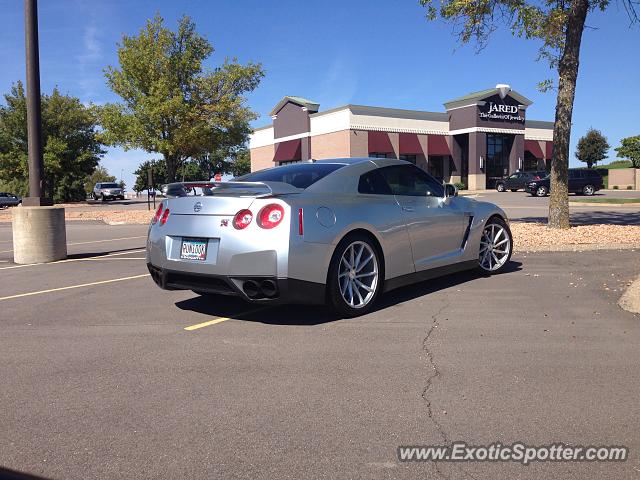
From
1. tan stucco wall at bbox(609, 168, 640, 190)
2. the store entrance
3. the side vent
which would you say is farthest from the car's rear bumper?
tan stucco wall at bbox(609, 168, 640, 190)

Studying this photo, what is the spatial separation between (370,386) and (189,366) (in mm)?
1391

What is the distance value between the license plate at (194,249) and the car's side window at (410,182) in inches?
86.6

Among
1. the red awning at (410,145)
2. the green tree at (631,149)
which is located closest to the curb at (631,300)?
the red awning at (410,145)

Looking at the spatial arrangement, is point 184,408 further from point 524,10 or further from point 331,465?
point 524,10

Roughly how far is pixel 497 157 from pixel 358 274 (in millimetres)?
49899

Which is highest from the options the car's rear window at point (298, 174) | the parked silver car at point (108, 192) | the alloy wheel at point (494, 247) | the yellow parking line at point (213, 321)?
the parked silver car at point (108, 192)

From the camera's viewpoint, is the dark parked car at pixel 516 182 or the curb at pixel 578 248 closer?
the curb at pixel 578 248

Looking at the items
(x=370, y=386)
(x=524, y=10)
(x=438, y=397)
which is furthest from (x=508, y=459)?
(x=524, y=10)

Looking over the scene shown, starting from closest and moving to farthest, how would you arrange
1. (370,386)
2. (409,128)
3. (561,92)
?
(370,386), (561,92), (409,128)

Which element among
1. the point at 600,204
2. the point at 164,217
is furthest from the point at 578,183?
the point at 164,217

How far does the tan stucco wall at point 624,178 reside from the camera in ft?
174

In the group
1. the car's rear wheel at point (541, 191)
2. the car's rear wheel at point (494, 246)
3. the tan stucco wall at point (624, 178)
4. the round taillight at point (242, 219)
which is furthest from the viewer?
the tan stucco wall at point (624, 178)

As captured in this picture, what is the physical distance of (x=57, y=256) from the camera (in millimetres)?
10414

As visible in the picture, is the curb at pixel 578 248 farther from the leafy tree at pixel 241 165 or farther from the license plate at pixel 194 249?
the leafy tree at pixel 241 165
